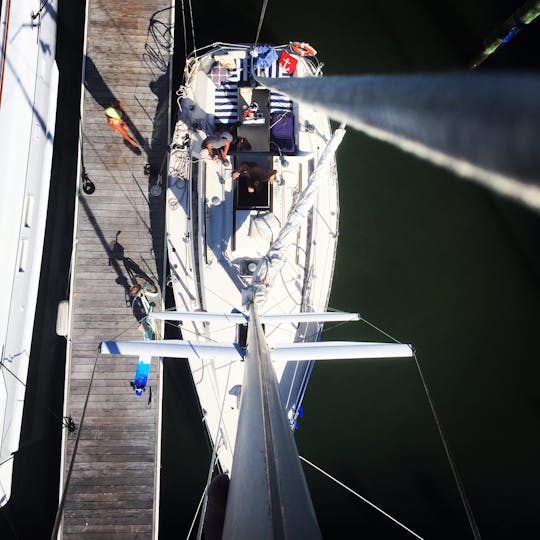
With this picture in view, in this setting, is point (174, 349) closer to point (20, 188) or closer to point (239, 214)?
point (239, 214)

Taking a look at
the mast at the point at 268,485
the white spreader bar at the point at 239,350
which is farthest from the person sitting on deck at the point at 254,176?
the mast at the point at 268,485

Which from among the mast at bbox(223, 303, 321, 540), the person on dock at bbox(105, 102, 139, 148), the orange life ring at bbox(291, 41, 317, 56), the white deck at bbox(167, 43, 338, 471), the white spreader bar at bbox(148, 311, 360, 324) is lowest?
the mast at bbox(223, 303, 321, 540)

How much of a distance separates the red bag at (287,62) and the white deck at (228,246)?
37.9 inches

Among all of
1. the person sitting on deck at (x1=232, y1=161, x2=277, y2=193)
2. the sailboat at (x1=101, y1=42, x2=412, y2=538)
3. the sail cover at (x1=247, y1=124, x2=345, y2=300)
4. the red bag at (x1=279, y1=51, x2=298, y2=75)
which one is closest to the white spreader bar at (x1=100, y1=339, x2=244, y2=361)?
the sail cover at (x1=247, y1=124, x2=345, y2=300)

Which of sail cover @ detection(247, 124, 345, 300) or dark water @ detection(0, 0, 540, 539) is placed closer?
sail cover @ detection(247, 124, 345, 300)

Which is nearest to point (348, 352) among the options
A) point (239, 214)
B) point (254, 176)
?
point (239, 214)

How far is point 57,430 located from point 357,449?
7.97 m

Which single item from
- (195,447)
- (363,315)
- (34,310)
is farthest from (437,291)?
(34,310)

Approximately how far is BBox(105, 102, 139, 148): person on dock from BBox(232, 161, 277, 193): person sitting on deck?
3.47m

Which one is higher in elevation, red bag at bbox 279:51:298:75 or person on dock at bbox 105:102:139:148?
red bag at bbox 279:51:298:75

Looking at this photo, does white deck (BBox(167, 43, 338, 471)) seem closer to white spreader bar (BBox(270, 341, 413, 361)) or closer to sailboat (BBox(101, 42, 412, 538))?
sailboat (BBox(101, 42, 412, 538))

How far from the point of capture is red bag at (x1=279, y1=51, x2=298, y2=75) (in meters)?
9.30

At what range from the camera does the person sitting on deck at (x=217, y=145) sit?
27.4 feet

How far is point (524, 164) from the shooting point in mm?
604
